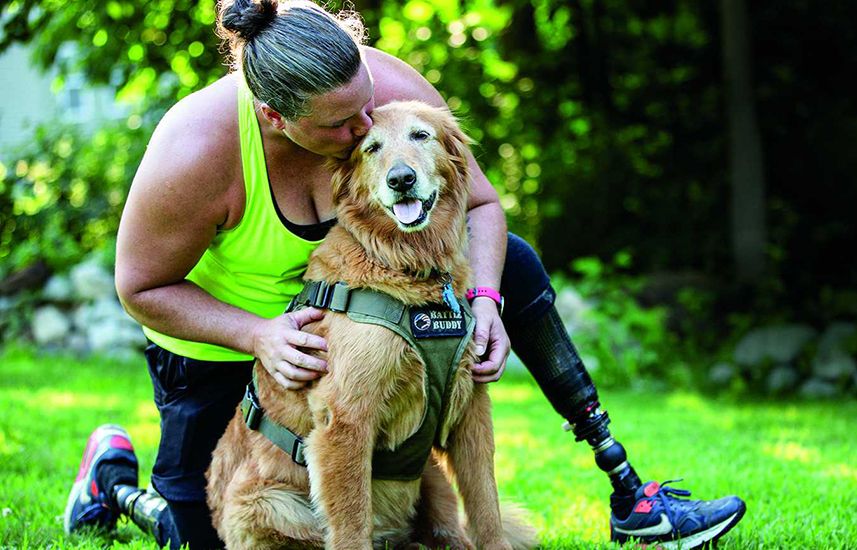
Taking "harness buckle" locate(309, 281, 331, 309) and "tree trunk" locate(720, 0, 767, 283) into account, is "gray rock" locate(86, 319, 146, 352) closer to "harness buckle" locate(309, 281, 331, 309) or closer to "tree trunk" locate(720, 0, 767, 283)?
"tree trunk" locate(720, 0, 767, 283)

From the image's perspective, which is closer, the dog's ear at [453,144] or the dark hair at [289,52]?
the dark hair at [289,52]

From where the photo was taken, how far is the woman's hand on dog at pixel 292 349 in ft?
7.80

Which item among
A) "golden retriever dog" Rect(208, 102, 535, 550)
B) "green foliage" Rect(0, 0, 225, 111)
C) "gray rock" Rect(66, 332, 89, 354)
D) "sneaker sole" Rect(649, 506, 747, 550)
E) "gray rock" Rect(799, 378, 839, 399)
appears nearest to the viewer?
"golden retriever dog" Rect(208, 102, 535, 550)

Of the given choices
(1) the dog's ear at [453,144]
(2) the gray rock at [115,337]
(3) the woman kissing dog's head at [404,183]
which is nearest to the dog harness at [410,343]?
(3) the woman kissing dog's head at [404,183]

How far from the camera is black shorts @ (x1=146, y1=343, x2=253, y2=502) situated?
2.84 metres

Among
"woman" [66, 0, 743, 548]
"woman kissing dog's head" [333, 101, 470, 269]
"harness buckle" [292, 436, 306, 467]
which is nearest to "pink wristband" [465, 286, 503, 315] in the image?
"woman" [66, 0, 743, 548]

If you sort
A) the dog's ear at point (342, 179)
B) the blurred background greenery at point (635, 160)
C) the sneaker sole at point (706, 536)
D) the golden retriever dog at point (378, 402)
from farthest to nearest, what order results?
the blurred background greenery at point (635, 160)
the sneaker sole at point (706, 536)
the dog's ear at point (342, 179)
the golden retriever dog at point (378, 402)

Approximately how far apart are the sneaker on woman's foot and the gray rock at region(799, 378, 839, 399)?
544 centimetres

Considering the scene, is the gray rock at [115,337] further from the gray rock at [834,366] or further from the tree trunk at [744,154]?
the gray rock at [834,366]

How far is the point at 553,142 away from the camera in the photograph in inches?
371

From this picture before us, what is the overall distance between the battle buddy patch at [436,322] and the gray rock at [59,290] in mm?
7049

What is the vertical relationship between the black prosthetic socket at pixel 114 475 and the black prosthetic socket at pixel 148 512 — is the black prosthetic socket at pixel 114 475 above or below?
above

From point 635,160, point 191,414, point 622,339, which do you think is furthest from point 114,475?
point 635,160

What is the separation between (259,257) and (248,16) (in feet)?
2.32
